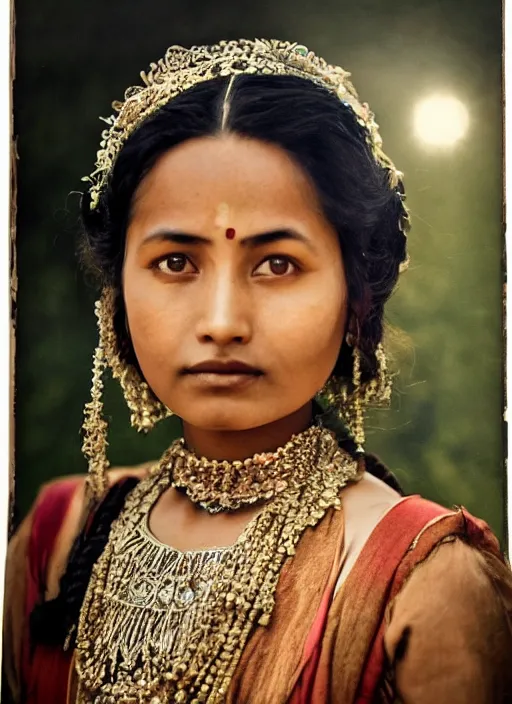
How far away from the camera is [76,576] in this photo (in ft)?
5.68

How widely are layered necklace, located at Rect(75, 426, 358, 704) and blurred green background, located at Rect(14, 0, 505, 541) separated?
17 centimetres

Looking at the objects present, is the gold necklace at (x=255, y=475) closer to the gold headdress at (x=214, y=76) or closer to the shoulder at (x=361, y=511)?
the shoulder at (x=361, y=511)

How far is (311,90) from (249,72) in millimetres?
136

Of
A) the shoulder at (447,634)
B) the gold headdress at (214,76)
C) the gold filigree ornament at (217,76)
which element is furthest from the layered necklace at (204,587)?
the gold headdress at (214,76)

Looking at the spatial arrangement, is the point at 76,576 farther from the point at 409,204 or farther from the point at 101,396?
the point at 409,204

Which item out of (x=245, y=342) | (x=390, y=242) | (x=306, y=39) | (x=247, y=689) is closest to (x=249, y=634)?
(x=247, y=689)

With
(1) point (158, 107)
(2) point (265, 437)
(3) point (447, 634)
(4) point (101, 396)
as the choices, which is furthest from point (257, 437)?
(1) point (158, 107)

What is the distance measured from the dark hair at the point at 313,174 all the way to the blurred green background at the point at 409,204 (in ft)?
0.19

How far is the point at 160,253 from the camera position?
1615 mm

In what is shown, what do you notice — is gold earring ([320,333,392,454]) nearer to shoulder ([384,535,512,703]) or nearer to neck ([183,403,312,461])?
neck ([183,403,312,461])

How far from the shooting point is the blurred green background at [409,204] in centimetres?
167

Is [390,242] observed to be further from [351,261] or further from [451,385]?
[451,385]

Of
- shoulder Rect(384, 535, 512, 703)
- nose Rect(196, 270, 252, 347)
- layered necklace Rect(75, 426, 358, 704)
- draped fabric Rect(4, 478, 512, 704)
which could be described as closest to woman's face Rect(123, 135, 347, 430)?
nose Rect(196, 270, 252, 347)

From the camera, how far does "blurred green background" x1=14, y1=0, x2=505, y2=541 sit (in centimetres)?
167
